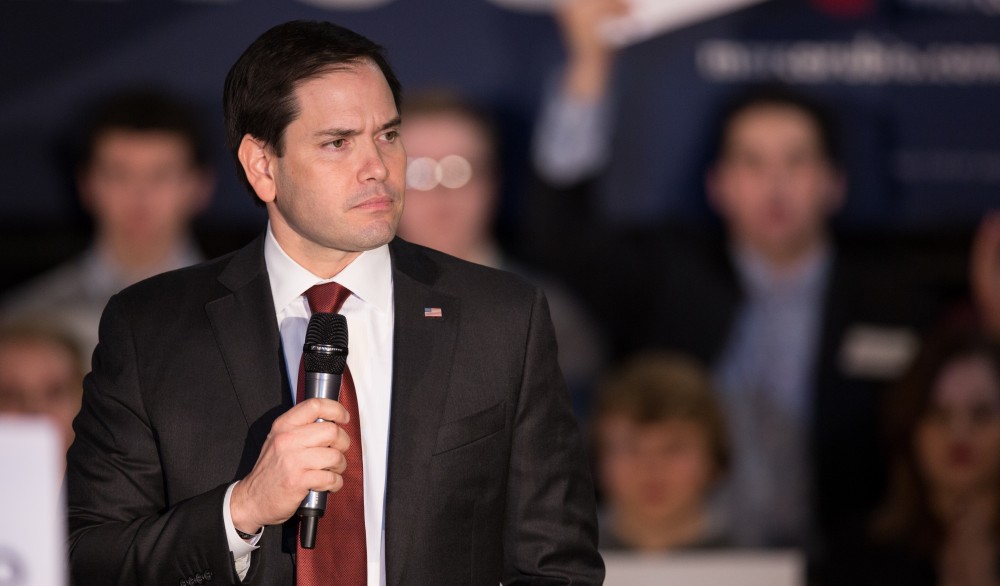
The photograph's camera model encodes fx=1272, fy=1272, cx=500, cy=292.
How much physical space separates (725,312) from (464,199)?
3.79 ft

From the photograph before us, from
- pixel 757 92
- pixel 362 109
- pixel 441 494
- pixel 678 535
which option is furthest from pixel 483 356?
pixel 757 92

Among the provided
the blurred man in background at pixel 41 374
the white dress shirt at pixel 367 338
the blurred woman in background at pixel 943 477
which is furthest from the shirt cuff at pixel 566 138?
the white dress shirt at pixel 367 338

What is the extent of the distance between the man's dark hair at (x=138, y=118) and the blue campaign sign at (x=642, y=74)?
2.7 inches

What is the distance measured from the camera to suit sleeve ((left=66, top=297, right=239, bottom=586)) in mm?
1685

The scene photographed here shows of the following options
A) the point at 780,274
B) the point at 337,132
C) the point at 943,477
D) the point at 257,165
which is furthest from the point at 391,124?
the point at 780,274

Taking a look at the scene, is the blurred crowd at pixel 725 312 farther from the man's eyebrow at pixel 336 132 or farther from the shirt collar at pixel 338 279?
the man's eyebrow at pixel 336 132

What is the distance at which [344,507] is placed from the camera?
1.75 metres

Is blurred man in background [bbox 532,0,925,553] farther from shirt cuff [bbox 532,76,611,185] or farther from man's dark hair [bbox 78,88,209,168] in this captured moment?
man's dark hair [bbox 78,88,209,168]

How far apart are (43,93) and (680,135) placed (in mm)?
2428

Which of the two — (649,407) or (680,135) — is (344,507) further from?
(680,135)

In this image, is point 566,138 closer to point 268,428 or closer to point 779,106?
point 779,106

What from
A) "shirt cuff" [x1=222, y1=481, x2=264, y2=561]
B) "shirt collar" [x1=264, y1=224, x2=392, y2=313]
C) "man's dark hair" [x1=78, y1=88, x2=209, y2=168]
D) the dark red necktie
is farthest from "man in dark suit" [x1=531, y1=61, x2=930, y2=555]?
"shirt cuff" [x1=222, y1=481, x2=264, y2=561]

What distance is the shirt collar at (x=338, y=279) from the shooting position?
1.86 metres

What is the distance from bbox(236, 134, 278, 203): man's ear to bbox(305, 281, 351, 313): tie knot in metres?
0.16
